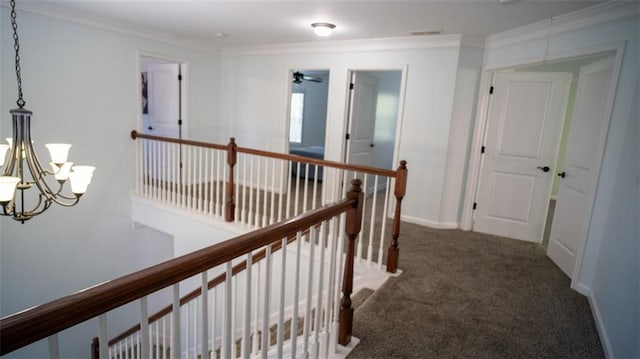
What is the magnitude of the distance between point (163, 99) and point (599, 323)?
19.4 ft

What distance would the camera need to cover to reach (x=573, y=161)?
3.30 meters

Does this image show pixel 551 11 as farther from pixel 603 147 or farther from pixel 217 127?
pixel 217 127

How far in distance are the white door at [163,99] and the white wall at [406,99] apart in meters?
1.03

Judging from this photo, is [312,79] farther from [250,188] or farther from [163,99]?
[250,188]

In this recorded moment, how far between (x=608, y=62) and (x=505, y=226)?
1.99 m

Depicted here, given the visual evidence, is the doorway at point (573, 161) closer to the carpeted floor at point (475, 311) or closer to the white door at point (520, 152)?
the white door at point (520, 152)

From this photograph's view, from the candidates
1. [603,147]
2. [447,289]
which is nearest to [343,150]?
[447,289]

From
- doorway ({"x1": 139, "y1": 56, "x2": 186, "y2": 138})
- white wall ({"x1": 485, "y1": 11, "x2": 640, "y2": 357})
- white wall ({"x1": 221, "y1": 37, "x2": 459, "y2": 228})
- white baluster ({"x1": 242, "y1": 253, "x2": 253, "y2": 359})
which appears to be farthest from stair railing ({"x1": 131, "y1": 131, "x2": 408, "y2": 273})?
white baluster ({"x1": 242, "y1": 253, "x2": 253, "y2": 359})

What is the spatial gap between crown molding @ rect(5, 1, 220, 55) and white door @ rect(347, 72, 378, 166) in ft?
8.24

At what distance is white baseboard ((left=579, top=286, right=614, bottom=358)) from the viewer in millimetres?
2049

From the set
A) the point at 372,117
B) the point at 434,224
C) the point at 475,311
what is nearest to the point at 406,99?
the point at 372,117

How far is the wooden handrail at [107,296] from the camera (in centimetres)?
67

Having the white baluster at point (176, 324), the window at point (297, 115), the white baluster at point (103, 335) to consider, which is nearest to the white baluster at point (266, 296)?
the white baluster at point (176, 324)

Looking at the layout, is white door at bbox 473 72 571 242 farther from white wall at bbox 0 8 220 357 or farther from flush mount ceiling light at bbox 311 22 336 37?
white wall at bbox 0 8 220 357
